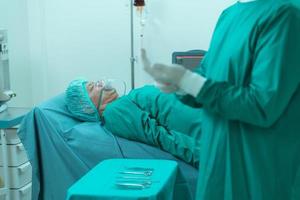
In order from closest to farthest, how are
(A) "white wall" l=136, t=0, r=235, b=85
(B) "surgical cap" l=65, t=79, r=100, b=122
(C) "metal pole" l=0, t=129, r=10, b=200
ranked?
(C) "metal pole" l=0, t=129, r=10, b=200 < (B) "surgical cap" l=65, t=79, r=100, b=122 < (A) "white wall" l=136, t=0, r=235, b=85

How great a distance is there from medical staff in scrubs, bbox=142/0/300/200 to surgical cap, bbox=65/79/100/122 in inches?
52.1

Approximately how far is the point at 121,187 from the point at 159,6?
6.11 feet

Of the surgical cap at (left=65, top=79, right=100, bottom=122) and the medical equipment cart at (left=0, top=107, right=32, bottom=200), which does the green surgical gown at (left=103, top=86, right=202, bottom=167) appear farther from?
the medical equipment cart at (left=0, top=107, right=32, bottom=200)

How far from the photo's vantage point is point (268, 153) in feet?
3.88

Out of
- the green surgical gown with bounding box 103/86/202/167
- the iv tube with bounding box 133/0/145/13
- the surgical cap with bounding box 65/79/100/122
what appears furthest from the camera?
the iv tube with bounding box 133/0/145/13

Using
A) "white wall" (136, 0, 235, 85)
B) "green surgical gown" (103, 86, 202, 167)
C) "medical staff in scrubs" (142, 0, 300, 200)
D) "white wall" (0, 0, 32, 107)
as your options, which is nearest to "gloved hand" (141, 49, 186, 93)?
"medical staff in scrubs" (142, 0, 300, 200)

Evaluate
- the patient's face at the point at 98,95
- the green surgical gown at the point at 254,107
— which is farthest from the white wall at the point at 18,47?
the green surgical gown at the point at 254,107

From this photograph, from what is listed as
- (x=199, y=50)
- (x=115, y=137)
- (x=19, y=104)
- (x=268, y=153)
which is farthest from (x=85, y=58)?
(x=268, y=153)

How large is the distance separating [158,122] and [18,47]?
157 centimetres

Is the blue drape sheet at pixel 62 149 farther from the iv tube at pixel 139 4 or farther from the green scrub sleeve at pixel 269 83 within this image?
the green scrub sleeve at pixel 269 83

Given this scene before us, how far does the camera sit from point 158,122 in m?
2.30

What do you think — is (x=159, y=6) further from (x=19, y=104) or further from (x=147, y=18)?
(x=19, y=104)

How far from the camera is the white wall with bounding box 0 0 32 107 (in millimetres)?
3168

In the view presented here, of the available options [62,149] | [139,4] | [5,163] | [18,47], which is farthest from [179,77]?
[18,47]
